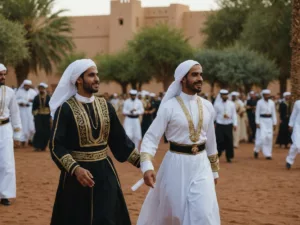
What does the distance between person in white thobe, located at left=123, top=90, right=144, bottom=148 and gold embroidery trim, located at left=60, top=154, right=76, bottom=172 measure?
43.0ft

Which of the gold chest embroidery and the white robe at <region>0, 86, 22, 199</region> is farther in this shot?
the white robe at <region>0, 86, 22, 199</region>

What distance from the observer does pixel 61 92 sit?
5426 mm

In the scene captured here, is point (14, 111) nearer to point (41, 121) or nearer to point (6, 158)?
point (6, 158)

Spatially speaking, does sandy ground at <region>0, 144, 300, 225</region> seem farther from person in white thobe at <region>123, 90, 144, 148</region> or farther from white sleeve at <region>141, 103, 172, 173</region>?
person in white thobe at <region>123, 90, 144, 148</region>

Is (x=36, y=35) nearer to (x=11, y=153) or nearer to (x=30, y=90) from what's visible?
(x=30, y=90)

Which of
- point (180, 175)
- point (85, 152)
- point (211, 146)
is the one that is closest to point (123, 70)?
point (211, 146)

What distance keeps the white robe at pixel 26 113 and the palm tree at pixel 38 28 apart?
13.6 meters

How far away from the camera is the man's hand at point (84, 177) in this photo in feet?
16.0

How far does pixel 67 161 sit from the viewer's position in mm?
4996

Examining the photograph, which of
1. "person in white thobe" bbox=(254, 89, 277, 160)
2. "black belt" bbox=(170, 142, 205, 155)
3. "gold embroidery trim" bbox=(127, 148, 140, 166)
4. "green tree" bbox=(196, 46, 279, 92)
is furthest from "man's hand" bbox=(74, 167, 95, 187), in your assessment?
"green tree" bbox=(196, 46, 279, 92)

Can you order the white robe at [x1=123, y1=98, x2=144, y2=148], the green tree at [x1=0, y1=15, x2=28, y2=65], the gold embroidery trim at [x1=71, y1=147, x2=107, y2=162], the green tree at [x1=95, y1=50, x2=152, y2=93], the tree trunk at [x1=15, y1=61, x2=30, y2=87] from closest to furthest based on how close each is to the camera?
the gold embroidery trim at [x1=71, y1=147, x2=107, y2=162] → the white robe at [x1=123, y1=98, x2=144, y2=148] → the green tree at [x1=0, y1=15, x2=28, y2=65] → the tree trunk at [x1=15, y1=61, x2=30, y2=87] → the green tree at [x1=95, y1=50, x2=152, y2=93]

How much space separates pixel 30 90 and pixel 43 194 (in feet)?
32.7

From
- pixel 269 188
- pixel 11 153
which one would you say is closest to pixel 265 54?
pixel 269 188

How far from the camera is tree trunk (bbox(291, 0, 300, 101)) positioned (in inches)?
691
